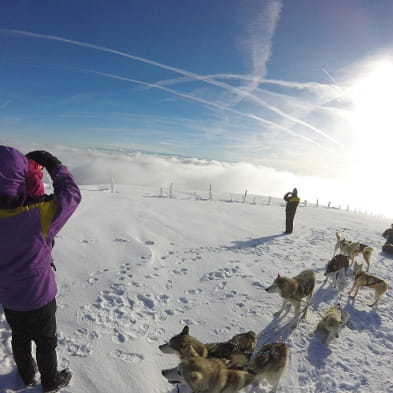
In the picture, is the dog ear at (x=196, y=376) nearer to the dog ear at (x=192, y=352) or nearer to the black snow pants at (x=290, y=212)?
the dog ear at (x=192, y=352)

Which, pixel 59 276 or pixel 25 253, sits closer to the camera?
pixel 25 253

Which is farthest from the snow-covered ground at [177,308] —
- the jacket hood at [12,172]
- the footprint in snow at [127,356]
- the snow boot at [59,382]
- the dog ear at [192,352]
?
the jacket hood at [12,172]

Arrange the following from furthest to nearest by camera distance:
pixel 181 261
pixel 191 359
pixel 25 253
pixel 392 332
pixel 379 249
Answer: pixel 379 249 < pixel 181 261 < pixel 392 332 < pixel 191 359 < pixel 25 253

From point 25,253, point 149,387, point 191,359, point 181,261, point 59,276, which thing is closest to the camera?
point 25,253

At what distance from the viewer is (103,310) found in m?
5.15

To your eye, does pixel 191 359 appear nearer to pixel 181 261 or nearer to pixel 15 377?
pixel 15 377

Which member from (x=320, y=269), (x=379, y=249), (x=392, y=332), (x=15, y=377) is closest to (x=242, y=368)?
(x=15, y=377)

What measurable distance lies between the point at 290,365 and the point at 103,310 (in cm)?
365

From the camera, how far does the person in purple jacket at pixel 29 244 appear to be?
221 centimetres

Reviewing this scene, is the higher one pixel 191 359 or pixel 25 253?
pixel 25 253

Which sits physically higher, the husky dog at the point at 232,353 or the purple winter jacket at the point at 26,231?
the purple winter jacket at the point at 26,231

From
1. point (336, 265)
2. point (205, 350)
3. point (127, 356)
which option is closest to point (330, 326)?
point (336, 265)

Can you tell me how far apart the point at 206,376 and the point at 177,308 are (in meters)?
2.75

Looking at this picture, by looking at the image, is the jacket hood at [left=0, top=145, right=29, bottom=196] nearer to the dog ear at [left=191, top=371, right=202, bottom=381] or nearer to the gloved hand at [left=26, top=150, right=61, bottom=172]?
the gloved hand at [left=26, top=150, right=61, bottom=172]
